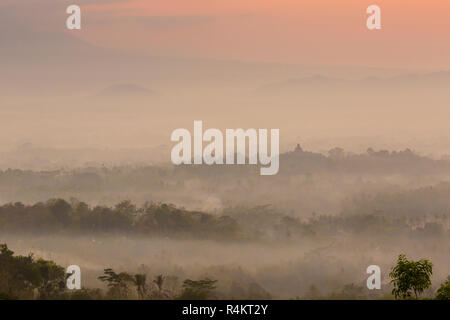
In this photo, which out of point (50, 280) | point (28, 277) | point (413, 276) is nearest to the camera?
point (413, 276)

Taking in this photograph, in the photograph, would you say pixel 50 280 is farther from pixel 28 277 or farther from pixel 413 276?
pixel 413 276

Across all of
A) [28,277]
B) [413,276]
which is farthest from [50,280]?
[413,276]

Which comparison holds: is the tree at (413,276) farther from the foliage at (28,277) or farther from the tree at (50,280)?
the tree at (50,280)

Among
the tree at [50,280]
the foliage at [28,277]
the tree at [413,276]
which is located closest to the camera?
the tree at [413,276]

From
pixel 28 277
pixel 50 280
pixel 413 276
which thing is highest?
pixel 28 277

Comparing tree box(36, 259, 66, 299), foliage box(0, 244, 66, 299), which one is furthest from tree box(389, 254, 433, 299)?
tree box(36, 259, 66, 299)

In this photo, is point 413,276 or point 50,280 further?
point 50,280

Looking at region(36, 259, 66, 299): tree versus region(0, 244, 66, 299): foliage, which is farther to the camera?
region(36, 259, 66, 299): tree

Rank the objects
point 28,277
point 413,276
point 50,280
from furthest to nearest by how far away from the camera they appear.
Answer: point 50,280
point 28,277
point 413,276

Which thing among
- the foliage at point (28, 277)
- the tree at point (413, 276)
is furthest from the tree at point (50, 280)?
the tree at point (413, 276)

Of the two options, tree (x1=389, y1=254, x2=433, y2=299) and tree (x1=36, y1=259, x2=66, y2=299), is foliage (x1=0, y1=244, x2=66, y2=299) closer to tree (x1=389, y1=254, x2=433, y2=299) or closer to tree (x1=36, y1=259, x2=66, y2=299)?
tree (x1=36, y1=259, x2=66, y2=299)

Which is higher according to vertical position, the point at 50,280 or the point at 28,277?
the point at 28,277

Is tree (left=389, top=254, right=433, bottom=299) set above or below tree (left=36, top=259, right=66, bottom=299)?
below
